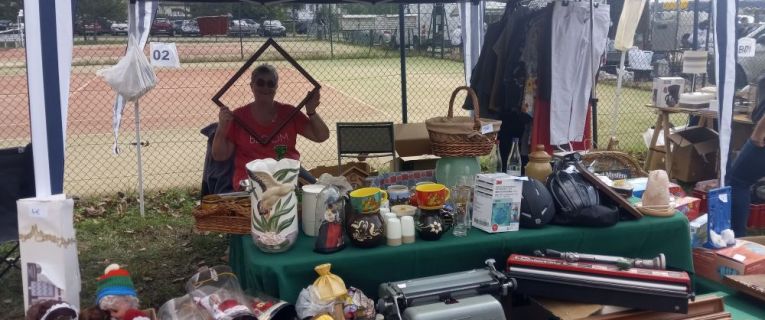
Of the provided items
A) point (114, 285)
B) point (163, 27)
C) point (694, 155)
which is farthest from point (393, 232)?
point (163, 27)

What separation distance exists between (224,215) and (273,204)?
36 cm

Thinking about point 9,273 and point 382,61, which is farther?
point 382,61

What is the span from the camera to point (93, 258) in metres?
4.02

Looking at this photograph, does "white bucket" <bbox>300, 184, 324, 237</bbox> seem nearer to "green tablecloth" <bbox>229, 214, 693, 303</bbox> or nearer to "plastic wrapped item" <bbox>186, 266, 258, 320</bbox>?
"green tablecloth" <bbox>229, 214, 693, 303</bbox>

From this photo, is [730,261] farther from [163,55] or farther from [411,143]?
[163,55]

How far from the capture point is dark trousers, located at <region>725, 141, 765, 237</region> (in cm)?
366

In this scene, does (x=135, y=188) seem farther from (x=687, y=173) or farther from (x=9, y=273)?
(x=687, y=173)

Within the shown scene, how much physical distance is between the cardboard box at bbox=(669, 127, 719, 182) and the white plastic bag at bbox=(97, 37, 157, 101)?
4.39 metres

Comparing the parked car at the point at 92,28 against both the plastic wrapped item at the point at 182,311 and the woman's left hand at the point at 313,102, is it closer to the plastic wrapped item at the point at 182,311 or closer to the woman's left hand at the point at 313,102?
the woman's left hand at the point at 313,102

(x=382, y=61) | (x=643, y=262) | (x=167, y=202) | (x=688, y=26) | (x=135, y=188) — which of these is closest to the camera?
(x=643, y=262)

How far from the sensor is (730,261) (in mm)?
2811

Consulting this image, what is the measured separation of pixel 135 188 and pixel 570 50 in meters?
3.89

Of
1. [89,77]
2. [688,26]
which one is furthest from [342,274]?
[89,77]

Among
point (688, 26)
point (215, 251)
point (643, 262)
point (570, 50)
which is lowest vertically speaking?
point (215, 251)
